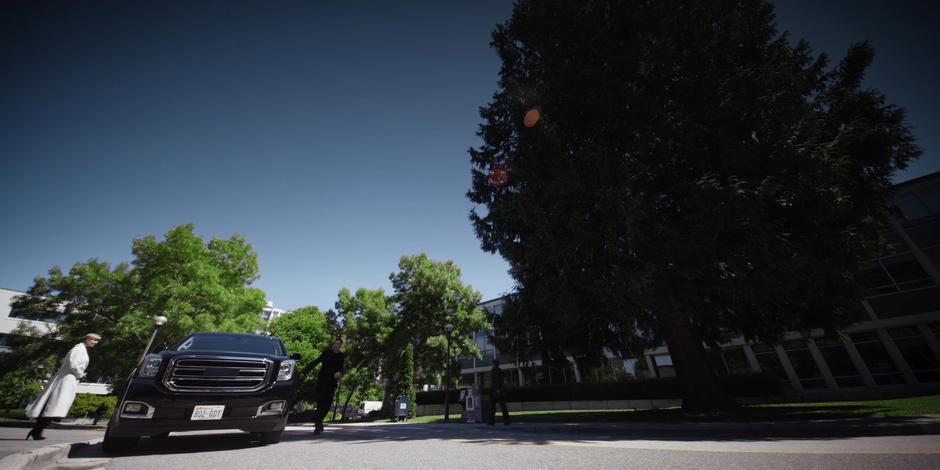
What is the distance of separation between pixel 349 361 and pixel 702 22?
97.2 ft

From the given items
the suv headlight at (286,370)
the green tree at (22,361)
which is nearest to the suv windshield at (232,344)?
the suv headlight at (286,370)

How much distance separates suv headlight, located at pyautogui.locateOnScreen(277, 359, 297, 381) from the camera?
4914 millimetres

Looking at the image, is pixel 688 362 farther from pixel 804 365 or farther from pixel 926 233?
pixel 926 233

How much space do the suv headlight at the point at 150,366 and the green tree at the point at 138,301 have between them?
1432cm

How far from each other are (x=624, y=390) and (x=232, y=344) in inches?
988

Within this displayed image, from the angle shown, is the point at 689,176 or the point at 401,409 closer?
the point at 689,176

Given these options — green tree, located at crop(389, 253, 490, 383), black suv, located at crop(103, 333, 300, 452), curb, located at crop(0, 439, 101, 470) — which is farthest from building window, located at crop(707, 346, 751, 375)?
curb, located at crop(0, 439, 101, 470)

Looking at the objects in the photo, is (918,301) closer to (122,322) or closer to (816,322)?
(816,322)

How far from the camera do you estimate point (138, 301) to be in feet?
56.0

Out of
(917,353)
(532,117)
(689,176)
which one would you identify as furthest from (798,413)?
(917,353)

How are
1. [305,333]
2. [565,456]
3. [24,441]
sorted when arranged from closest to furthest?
[565,456], [24,441], [305,333]

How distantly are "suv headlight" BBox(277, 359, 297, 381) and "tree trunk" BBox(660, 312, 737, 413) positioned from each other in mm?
8700

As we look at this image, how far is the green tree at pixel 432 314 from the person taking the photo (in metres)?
26.3

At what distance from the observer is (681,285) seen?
928 centimetres
